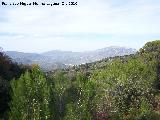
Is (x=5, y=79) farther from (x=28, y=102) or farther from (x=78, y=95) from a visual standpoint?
(x=78, y=95)

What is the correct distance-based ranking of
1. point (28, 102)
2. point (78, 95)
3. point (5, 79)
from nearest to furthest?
point (28, 102), point (5, 79), point (78, 95)

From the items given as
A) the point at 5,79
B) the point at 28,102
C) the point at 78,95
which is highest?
the point at 5,79

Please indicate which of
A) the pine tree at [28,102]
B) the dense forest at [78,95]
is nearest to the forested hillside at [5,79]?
the dense forest at [78,95]

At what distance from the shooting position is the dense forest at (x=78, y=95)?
45.5m

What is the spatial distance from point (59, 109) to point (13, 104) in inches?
794

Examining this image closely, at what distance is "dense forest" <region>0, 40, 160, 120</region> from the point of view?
149ft

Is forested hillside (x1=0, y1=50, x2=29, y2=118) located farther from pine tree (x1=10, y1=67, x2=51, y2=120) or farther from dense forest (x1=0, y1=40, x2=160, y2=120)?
pine tree (x1=10, y1=67, x2=51, y2=120)

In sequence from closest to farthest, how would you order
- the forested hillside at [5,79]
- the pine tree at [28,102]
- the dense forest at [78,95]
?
the pine tree at [28,102]
the dense forest at [78,95]
the forested hillside at [5,79]

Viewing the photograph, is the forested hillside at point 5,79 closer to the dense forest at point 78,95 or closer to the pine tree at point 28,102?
the dense forest at point 78,95

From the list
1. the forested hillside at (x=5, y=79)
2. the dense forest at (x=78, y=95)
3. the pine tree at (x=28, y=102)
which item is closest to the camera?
the pine tree at (x=28, y=102)

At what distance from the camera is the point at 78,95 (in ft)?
218

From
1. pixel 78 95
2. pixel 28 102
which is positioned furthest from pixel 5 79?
pixel 78 95

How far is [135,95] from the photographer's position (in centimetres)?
7294

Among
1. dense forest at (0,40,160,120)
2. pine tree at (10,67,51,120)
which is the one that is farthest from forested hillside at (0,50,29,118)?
pine tree at (10,67,51,120)
